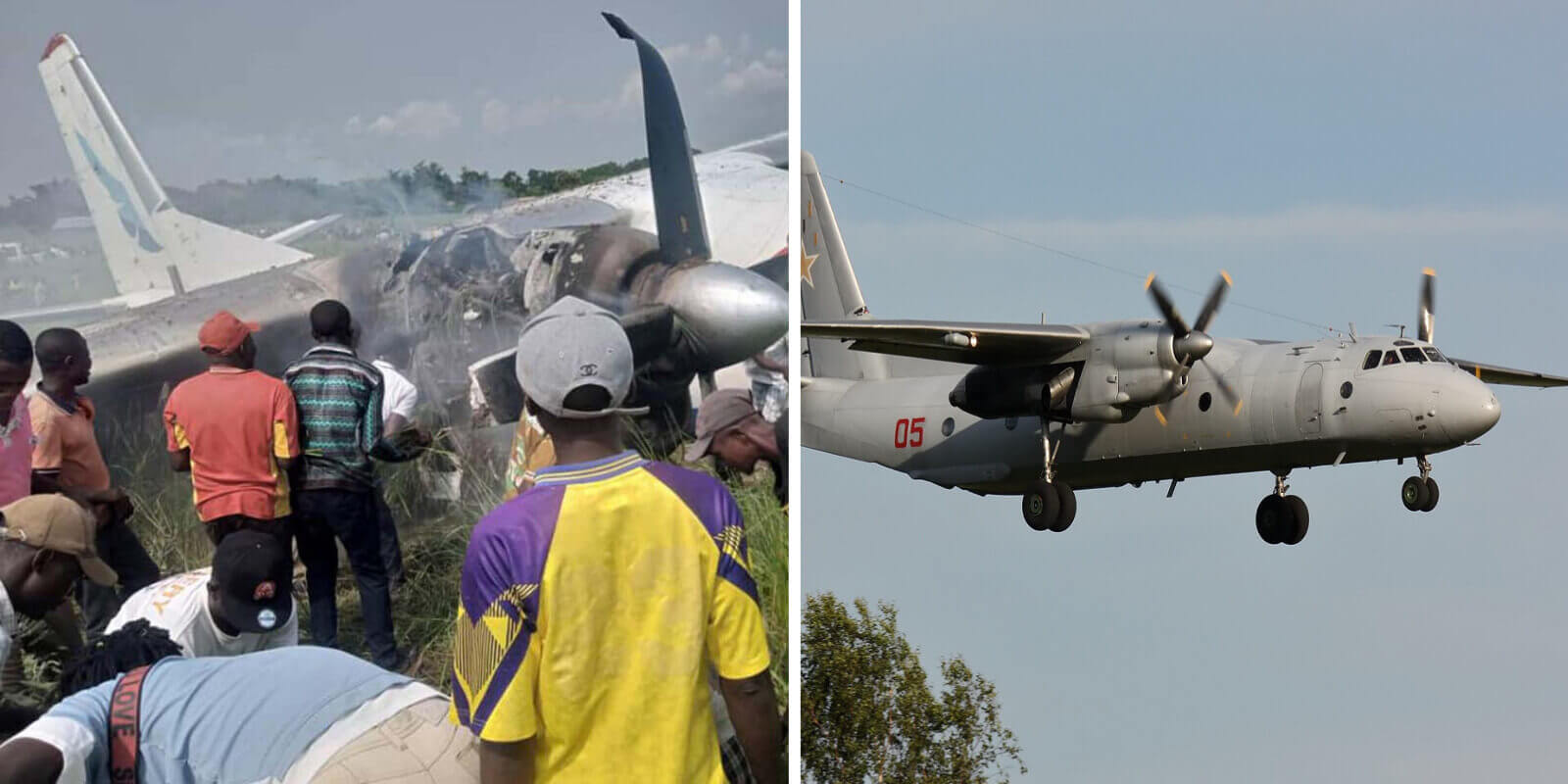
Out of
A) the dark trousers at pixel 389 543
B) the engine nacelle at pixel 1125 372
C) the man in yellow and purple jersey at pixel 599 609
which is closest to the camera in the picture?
the man in yellow and purple jersey at pixel 599 609

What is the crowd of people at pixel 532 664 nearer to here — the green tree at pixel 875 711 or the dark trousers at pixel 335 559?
the dark trousers at pixel 335 559

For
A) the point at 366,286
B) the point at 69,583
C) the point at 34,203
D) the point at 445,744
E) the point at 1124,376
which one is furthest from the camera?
the point at 1124,376

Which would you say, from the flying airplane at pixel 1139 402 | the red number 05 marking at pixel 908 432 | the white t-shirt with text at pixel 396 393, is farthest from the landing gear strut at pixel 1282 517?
the white t-shirt with text at pixel 396 393

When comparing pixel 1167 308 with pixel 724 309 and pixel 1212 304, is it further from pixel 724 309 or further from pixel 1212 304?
pixel 724 309

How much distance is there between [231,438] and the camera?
285 inches

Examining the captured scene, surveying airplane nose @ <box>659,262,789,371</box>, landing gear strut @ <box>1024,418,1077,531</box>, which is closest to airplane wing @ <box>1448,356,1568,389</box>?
landing gear strut @ <box>1024,418,1077,531</box>

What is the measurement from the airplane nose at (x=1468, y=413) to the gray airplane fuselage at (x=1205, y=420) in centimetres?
1

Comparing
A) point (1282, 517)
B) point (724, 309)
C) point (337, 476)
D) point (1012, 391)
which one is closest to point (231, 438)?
point (337, 476)

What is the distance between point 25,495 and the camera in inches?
279

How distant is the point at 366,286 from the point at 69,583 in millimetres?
2444

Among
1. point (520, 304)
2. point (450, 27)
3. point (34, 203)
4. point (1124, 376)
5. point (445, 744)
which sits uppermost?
point (450, 27)

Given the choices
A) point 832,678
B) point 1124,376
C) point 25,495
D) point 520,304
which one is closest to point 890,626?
point 832,678

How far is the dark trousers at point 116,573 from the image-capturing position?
721 cm

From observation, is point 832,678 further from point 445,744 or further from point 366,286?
point 445,744
